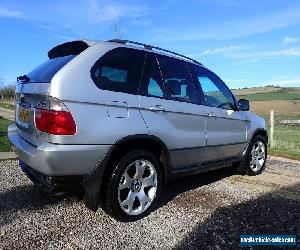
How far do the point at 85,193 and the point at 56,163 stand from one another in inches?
18.9

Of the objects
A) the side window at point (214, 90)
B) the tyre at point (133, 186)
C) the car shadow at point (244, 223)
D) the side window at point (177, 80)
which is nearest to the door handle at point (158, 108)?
the side window at point (177, 80)

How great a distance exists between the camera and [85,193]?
12.2ft

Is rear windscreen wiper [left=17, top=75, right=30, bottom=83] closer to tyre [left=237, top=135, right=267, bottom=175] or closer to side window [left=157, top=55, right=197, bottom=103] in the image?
side window [left=157, top=55, right=197, bottom=103]

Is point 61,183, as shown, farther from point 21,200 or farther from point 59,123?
point 21,200

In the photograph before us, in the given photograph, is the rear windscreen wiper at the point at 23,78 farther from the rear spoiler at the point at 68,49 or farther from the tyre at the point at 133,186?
the tyre at the point at 133,186

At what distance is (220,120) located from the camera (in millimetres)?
5434

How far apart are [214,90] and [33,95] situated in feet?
9.23

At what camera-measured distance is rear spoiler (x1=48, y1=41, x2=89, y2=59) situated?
13.2ft

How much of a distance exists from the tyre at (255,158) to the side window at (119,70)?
9.80 ft

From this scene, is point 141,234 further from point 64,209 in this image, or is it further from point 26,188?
point 26,188

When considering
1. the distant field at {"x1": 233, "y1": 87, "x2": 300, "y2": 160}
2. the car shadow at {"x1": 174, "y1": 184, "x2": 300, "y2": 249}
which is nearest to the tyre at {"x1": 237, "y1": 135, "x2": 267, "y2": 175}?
the car shadow at {"x1": 174, "y1": 184, "x2": 300, "y2": 249}

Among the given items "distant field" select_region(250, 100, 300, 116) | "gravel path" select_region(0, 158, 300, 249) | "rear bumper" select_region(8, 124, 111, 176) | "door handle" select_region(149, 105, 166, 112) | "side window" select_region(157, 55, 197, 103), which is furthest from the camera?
"distant field" select_region(250, 100, 300, 116)

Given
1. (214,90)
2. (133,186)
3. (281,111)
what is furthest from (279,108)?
(133,186)

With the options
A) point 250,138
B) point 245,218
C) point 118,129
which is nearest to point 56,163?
point 118,129
